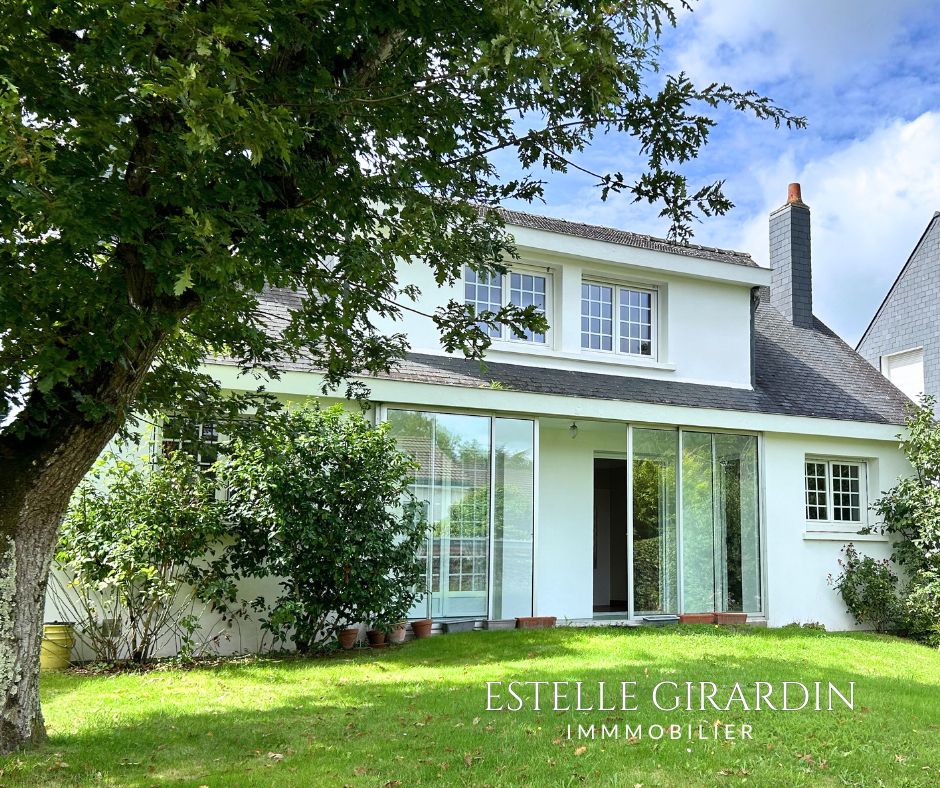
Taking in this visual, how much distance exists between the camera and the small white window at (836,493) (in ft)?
46.8

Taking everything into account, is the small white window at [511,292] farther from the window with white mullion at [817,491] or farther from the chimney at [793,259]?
the chimney at [793,259]

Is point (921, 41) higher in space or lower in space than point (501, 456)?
higher

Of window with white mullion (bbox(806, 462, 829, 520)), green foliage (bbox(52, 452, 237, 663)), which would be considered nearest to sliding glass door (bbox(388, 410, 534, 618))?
green foliage (bbox(52, 452, 237, 663))

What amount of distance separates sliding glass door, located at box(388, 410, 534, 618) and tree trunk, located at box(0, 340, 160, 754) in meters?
5.71

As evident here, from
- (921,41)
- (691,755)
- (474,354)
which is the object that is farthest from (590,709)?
(921,41)

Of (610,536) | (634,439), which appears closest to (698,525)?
(634,439)

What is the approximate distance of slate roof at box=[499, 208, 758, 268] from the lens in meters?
13.6

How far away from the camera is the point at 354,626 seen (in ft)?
34.3

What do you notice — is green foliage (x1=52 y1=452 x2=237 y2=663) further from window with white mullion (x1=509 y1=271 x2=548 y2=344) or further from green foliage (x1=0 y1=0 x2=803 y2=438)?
window with white mullion (x1=509 y1=271 x2=548 y2=344)

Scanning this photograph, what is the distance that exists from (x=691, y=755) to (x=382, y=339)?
169 inches

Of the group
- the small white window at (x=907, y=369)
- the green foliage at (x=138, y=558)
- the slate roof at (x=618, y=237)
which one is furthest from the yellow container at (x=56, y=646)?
the small white window at (x=907, y=369)

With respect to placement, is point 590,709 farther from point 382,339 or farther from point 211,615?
point 211,615

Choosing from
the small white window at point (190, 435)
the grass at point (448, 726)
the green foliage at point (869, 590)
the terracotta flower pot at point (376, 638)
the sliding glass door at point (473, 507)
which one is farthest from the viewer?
the green foliage at point (869, 590)

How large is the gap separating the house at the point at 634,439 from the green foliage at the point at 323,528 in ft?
3.63
